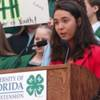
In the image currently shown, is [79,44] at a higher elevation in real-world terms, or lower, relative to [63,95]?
higher

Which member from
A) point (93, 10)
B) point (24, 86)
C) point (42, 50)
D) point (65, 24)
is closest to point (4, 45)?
point (42, 50)

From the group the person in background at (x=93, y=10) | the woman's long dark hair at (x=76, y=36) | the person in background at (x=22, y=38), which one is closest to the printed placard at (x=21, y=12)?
the person in background at (x=22, y=38)

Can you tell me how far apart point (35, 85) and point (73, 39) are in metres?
0.59

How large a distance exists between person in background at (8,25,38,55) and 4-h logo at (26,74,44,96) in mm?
1798

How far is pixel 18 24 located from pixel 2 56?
566mm

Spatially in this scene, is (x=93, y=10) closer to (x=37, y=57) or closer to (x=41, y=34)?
(x=41, y=34)

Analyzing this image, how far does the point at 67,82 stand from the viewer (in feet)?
7.01

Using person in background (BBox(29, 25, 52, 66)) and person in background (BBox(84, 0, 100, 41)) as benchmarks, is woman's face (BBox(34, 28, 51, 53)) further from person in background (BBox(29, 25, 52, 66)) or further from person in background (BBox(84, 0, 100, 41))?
person in background (BBox(84, 0, 100, 41))

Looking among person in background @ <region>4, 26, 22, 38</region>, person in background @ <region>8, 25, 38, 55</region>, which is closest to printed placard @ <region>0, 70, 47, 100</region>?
person in background @ <region>8, 25, 38, 55</region>

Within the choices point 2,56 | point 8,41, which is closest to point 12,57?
point 2,56

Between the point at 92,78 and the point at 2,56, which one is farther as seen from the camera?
the point at 2,56

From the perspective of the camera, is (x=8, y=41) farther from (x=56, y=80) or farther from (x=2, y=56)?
(x=56, y=80)

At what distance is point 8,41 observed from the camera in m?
4.15

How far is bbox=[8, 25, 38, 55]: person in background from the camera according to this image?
4.09 m
